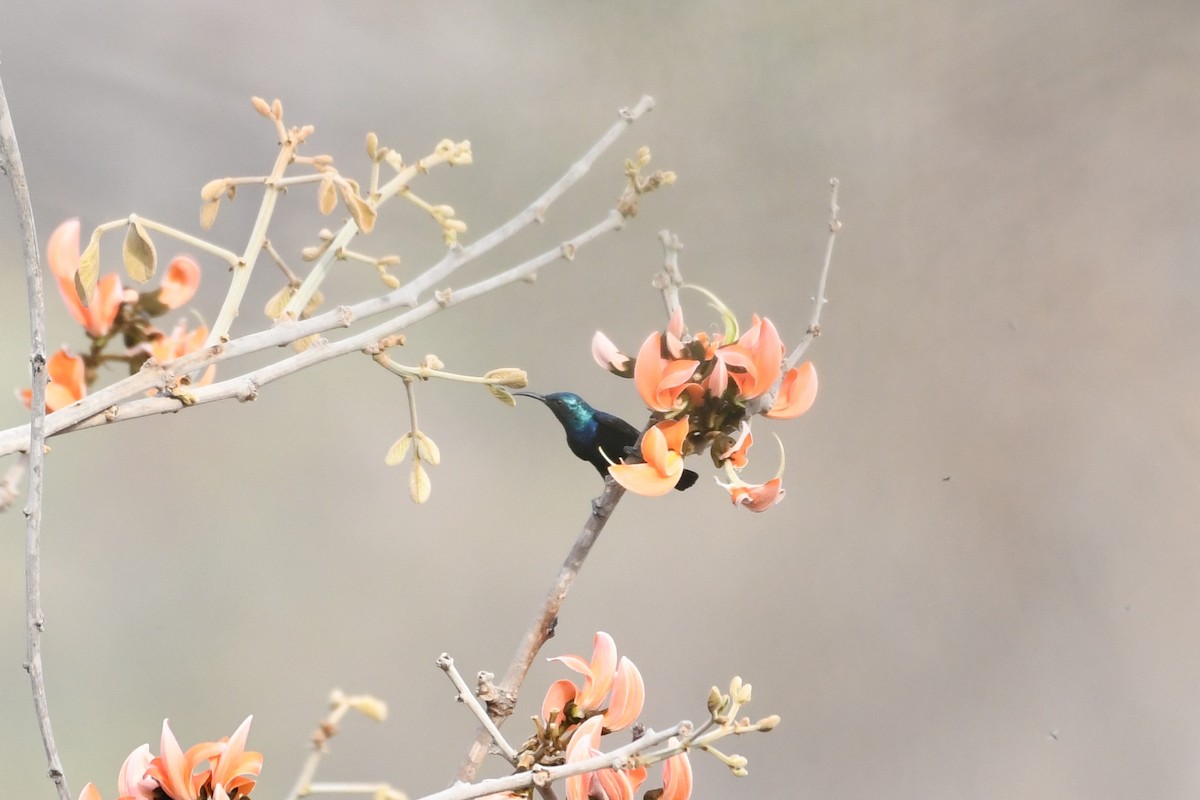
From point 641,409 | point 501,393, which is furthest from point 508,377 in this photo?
point 641,409

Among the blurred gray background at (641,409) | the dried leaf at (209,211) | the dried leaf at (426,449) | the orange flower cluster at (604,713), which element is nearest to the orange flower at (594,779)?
the orange flower cluster at (604,713)

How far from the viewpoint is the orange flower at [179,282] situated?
14.5 inches

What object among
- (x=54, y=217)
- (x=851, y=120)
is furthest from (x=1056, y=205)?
(x=54, y=217)

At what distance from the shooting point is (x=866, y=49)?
85 centimetres

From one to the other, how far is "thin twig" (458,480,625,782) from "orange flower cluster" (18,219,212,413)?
155 mm

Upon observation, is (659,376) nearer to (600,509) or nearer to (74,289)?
(600,509)

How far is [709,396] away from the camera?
301 mm

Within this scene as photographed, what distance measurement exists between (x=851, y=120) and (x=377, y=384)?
1.55 feet

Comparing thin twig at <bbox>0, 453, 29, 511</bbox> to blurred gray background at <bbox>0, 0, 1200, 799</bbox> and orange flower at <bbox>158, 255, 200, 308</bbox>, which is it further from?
blurred gray background at <bbox>0, 0, 1200, 799</bbox>

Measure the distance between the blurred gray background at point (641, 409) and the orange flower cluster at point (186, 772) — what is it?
0.40 meters

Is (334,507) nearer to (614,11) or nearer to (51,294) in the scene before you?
(51,294)

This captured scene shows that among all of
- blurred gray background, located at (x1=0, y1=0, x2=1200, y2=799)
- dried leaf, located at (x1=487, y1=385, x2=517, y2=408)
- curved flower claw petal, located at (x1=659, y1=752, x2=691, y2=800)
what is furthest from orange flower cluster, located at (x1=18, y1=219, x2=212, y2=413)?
blurred gray background, located at (x1=0, y1=0, x2=1200, y2=799)

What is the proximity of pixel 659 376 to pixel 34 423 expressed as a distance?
0.17 meters

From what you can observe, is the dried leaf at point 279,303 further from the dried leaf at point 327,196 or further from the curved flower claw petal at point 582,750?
the curved flower claw petal at point 582,750
